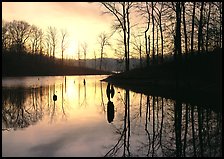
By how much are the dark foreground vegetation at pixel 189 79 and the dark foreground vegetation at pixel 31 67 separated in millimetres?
55131

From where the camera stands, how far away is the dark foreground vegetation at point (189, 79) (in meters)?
24.1

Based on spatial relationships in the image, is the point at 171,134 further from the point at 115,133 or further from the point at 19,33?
the point at 19,33

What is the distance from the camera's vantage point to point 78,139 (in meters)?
11.2

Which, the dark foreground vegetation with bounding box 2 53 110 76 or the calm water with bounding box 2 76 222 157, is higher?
the dark foreground vegetation with bounding box 2 53 110 76

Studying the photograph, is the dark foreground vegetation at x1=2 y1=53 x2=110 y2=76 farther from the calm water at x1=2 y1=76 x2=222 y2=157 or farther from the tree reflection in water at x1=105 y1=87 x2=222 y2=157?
the tree reflection in water at x1=105 y1=87 x2=222 y2=157

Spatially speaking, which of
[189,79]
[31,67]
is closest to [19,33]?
[31,67]

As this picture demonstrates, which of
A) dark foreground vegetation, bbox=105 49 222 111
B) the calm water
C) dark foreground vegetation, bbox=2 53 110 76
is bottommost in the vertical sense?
the calm water

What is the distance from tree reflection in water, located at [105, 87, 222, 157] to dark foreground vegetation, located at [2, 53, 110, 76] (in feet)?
243

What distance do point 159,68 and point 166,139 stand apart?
95.4 ft

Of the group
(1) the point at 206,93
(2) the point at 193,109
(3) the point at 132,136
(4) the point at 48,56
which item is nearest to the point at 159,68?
(1) the point at 206,93

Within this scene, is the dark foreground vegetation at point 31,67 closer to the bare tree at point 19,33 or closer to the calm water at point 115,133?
the bare tree at point 19,33

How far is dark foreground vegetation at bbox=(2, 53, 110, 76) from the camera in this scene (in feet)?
282

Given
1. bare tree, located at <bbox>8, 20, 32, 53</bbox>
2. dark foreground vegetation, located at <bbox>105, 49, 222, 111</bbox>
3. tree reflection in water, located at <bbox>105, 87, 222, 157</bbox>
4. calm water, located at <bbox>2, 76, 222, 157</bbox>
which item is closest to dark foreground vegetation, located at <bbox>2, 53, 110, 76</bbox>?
bare tree, located at <bbox>8, 20, 32, 53</bbox>

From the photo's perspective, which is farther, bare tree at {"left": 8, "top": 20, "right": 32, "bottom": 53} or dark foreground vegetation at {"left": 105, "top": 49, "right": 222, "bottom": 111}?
bare tree at {"left": 8, "top": 20, "right": 32, "bottom": 53}
